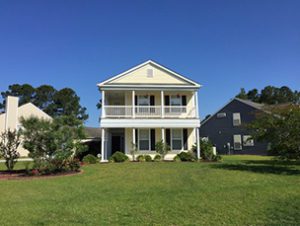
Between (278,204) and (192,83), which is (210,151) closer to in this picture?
(192,83)

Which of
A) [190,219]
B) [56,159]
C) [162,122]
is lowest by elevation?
[190,219]

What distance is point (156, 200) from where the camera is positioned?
6.55 metres

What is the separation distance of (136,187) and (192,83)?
1330 cm

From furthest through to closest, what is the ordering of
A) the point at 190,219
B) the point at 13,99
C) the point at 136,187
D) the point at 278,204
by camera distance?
the point at 13,99 < the point at 136,187 < the point at 278,204 < the point at 190,219

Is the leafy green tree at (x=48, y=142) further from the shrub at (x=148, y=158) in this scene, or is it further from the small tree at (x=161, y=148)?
the small tree at (x=161, y=148)

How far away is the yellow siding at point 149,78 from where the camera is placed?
20.3m

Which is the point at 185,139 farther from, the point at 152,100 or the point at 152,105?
the point at 152,100

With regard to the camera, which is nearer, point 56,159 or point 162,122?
point 56,159

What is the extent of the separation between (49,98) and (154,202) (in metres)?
56.8

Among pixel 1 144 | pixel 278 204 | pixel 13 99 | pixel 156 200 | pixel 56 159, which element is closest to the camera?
pixel 278 204

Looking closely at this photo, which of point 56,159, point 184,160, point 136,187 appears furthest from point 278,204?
point 184,160

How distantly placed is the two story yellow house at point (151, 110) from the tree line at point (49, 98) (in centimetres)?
3844

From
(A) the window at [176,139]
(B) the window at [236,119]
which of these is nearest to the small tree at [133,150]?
(A) the window at [176,139]

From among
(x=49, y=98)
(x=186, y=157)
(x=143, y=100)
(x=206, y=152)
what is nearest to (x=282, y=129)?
(x=206, y=152)
